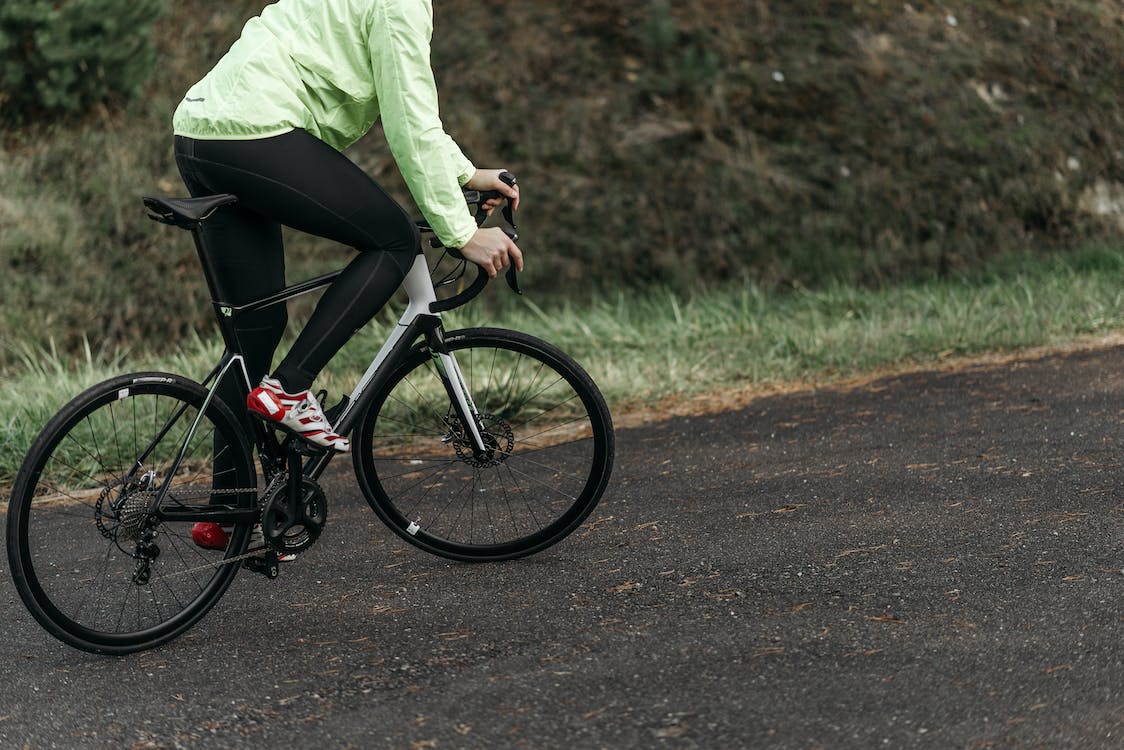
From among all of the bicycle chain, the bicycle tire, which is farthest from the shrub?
the bicycle chain

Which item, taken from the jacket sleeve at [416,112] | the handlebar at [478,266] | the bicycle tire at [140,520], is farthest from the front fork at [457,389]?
the bicycle tire at [140,520]

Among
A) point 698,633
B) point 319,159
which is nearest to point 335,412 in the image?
point 319,159

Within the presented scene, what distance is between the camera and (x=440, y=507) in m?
4.55

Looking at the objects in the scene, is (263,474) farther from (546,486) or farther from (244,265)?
(546,486)

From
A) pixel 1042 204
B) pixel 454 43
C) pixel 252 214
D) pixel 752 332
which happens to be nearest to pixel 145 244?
pixel 454 43

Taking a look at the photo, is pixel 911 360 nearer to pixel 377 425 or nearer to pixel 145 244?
pixel 377 425

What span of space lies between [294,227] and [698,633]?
5.29ft

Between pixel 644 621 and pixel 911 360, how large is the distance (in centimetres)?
419

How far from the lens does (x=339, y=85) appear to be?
12.2 feet

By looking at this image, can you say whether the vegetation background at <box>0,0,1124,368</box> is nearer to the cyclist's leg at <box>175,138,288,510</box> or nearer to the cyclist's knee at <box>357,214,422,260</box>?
the cyclist's leg at <box>175,138,288,510</box>

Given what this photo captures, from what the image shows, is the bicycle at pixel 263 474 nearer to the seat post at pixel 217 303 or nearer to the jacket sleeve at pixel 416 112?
the seat post at pixel 217 303

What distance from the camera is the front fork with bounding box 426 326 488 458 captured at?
13.5ft

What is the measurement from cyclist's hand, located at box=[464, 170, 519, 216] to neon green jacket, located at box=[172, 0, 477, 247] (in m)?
0.34

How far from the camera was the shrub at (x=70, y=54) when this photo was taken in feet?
30.2
